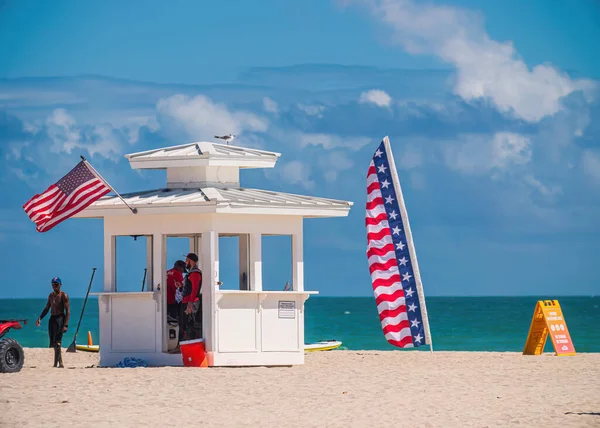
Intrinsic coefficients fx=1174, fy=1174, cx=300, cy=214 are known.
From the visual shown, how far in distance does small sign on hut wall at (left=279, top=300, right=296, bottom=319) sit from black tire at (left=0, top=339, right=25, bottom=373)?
12.9 ft

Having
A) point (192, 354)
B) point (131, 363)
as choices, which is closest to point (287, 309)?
point (192, 354)

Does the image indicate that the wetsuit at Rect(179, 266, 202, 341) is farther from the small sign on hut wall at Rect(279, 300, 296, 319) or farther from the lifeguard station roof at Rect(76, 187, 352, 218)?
the small sign on hut wall at Rect(279, 300, 296, 319)

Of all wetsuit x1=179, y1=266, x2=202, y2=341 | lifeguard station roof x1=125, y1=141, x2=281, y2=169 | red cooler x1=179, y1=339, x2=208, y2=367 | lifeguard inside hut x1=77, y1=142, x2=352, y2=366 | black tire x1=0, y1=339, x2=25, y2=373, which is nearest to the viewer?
black tire x1=0, y1=339, x2=25, y2=373

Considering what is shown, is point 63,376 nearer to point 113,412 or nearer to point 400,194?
point 113,412

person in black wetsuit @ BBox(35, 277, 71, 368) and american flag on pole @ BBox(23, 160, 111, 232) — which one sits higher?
american flag on pole @ BBox(23, 160, 111, 232)

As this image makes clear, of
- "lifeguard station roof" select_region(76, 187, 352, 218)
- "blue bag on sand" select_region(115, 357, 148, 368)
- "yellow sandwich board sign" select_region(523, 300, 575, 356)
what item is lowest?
"blue bag on sand" select_region(115, 357, 148, 368)

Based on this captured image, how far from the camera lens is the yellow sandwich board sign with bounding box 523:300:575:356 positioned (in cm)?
2041

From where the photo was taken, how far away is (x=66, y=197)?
56.6ft

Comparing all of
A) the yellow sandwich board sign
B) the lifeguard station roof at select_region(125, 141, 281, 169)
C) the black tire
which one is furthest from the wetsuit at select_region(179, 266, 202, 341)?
the yellow sandwich board sign

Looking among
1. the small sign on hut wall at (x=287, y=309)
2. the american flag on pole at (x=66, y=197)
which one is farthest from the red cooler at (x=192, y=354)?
the american flag on pole at (x=66, y=197)

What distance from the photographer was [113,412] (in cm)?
1270

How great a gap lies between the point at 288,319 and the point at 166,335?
188cm

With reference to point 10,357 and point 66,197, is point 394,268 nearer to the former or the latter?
point 66,197

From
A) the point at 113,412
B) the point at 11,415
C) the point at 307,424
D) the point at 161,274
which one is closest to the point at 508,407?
the point at 307,424
